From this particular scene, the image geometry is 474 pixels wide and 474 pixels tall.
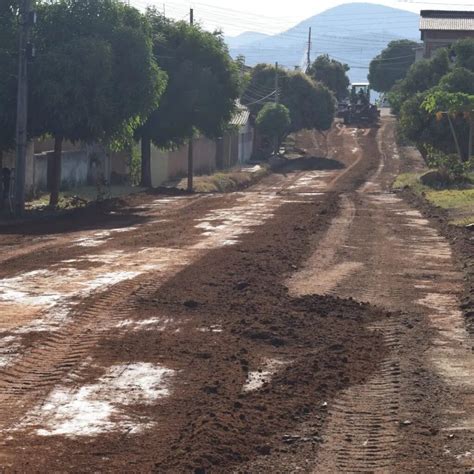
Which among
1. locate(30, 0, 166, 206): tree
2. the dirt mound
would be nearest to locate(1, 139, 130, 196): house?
locate(30, 0, 166, 206): tree

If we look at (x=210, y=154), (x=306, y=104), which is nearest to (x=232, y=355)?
(x=210, y=154)

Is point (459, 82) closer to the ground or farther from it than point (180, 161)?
farther from it

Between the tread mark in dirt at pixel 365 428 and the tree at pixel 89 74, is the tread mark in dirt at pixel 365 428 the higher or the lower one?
the lower one

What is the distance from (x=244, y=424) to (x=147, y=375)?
6.42ft

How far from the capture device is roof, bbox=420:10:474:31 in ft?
330

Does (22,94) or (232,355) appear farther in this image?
(22,94)

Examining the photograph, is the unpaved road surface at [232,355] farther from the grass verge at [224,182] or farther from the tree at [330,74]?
the tree at [330,74]

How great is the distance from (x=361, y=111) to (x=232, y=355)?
90.1 m

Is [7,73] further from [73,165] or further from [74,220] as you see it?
[73,165]

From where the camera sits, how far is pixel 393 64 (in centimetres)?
12862

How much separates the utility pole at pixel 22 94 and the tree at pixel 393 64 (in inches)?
4046

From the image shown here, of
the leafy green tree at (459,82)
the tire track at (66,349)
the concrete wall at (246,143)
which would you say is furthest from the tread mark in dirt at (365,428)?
the concrete wall at (246,143)

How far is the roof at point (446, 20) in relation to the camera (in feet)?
330

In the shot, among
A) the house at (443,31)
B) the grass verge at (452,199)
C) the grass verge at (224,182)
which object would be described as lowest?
the grass verge at (224,182)
